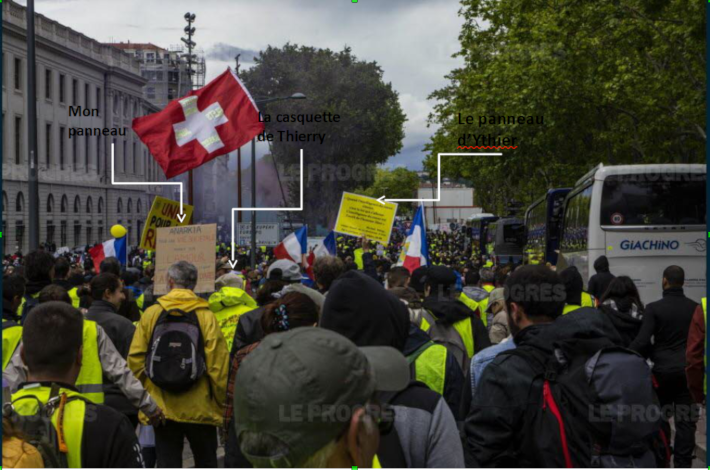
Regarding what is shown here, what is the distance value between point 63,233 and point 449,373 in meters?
58.1

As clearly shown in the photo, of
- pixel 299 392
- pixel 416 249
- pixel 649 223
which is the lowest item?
pixel 416 249

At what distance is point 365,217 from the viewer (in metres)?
14.8

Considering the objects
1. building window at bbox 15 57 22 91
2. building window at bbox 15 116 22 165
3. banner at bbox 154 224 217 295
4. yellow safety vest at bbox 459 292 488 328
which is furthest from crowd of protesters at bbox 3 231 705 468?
building window at bbox 15 57 22 91

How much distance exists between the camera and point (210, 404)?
571 centimetres

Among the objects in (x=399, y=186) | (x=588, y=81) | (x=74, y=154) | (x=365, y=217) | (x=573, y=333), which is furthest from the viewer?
(x=399, y=186)

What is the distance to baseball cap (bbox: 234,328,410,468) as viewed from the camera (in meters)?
1.74

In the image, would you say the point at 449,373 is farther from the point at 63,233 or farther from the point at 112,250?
the point at 63,233

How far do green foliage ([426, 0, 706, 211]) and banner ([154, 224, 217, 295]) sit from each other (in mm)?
9875

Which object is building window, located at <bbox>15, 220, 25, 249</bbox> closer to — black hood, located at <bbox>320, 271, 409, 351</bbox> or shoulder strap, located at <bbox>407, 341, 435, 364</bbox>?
shoulder strap, located at <bbox>407, 341, 435, 364</bbox>

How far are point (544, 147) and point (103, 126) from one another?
45445 millimetres

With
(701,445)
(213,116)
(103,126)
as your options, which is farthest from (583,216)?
(103,126)

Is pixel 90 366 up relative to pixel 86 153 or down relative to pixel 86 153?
down

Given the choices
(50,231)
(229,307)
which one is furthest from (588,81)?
(50,231)

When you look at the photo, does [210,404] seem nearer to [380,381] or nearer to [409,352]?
[409,352]
